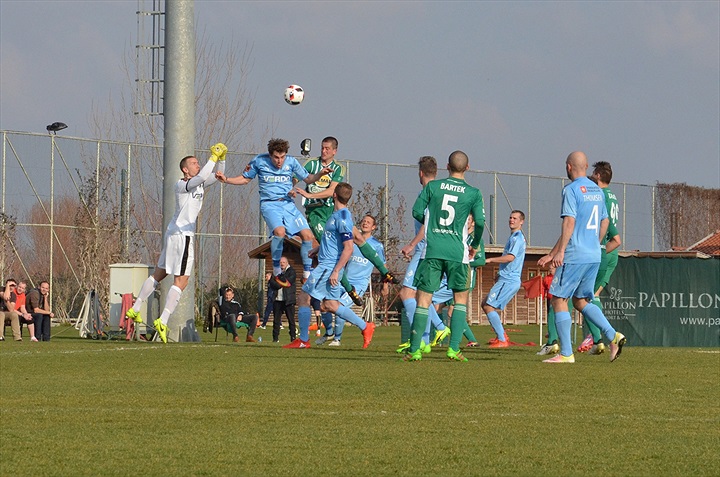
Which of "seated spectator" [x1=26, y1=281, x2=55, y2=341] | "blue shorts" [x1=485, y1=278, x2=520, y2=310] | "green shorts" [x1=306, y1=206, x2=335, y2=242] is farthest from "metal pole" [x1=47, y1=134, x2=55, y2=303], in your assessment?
"blue shorts" [x1=485, y1=278, x2=520, y2=310]

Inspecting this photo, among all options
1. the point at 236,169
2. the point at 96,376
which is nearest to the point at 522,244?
the point at 96,376

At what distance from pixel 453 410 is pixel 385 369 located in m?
3.39

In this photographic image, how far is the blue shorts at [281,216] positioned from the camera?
16.0m

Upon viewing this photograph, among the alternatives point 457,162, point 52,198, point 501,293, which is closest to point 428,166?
point 457,162

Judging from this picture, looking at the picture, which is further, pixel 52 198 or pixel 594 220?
pixel 52 198

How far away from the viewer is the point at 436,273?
12.1 metres

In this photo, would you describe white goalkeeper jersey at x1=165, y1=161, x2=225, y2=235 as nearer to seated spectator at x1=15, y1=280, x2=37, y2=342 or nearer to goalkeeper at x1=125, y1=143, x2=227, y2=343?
goalkeeper at x1=125, y1=143, x2=227, y2=343

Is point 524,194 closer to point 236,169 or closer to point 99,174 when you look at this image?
point 236,169

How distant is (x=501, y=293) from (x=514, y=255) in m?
0.67

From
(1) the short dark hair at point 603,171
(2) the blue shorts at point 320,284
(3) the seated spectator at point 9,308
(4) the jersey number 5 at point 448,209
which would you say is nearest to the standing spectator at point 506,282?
(1) the short dark hair at point 603,171

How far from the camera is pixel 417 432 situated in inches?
265

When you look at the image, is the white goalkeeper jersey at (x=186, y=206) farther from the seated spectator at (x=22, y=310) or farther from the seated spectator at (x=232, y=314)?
the seated spectator at (x=232, y=314)

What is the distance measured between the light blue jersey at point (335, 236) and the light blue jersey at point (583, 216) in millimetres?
3205

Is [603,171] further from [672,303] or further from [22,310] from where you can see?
[22,310]
